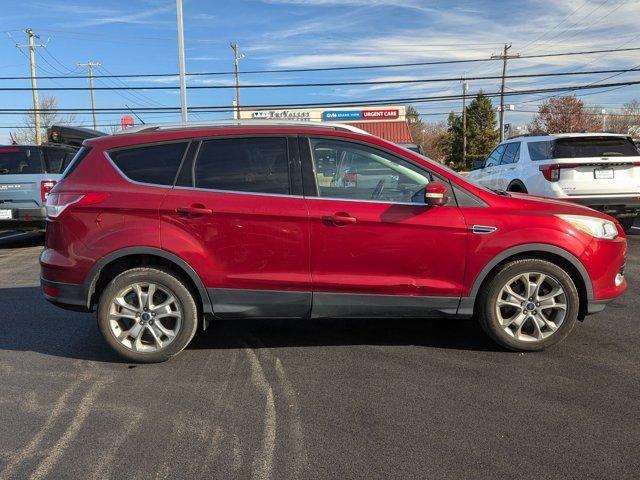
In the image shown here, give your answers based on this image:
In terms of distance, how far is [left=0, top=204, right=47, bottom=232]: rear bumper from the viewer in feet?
31.4

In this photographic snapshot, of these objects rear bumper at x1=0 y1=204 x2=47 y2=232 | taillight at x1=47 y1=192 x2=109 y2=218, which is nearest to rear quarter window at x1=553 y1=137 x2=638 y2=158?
taillight at x1=47 y1=192 x2=109 y2=218

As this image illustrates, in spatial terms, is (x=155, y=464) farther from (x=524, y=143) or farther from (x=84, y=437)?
(x=524, y=143)

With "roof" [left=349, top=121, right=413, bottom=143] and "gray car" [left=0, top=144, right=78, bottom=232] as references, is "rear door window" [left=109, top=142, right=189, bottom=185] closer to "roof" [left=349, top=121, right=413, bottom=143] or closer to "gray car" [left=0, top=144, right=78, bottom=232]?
"gray car" [left=0, top=144, right=78, bottom=232]

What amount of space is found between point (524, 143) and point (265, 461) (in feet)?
29.1

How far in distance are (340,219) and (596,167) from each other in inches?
259

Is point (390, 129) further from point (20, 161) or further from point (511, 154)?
point (20, 161)

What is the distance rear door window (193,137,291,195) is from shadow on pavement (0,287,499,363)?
4.65ft

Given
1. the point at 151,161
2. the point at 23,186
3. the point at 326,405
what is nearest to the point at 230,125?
the point at 151,161

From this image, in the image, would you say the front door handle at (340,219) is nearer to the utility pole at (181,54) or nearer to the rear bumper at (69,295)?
the rear bumper at (69,295)

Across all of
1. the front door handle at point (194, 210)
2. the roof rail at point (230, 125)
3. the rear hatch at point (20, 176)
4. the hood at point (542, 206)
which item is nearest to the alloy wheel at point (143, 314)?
the front door handle at point (194, 210)

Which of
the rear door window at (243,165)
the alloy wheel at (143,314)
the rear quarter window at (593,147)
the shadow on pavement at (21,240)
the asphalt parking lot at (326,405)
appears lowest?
the shadow on pavement at (21,240)

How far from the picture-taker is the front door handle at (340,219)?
13.2 ft

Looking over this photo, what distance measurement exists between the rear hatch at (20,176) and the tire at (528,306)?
8.49 meters

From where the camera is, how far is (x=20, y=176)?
9664 mm
